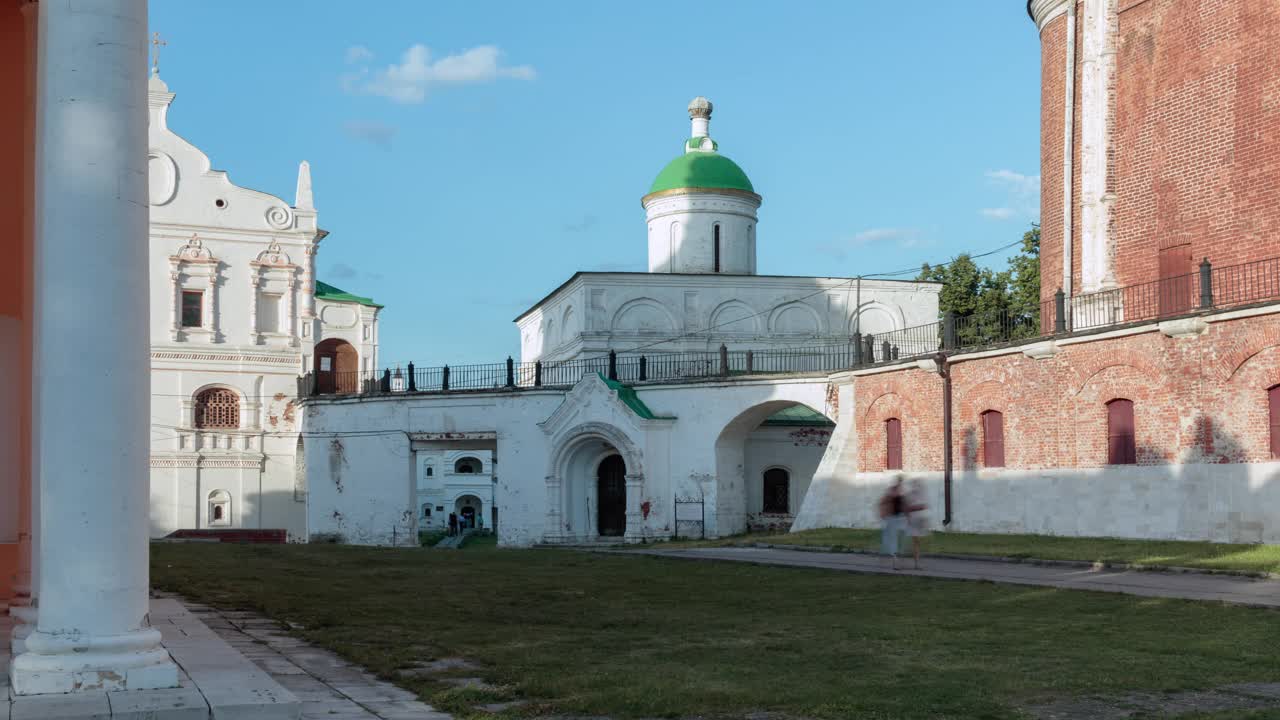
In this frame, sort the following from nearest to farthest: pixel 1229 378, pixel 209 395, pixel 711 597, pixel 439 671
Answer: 1. pixel 439 671
2. pixel 711 597
3. pixel 1229 378
4. pixel 209 395

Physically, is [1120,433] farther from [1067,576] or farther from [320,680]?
[320,680]

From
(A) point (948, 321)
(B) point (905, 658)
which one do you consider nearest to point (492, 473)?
(A) point (948, 321)

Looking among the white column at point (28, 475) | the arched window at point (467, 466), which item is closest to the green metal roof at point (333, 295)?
the arched window at point (467, 466)

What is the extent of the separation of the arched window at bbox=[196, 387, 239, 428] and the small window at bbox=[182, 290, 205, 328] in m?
2.22

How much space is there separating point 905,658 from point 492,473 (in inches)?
2483

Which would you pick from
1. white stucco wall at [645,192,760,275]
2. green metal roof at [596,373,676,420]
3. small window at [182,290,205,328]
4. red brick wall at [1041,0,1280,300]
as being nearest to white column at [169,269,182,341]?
small window at [182,290,205,328]

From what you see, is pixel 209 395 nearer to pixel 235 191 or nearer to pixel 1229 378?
pixel 235 191

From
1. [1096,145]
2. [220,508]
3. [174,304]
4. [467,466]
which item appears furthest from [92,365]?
[467,466]

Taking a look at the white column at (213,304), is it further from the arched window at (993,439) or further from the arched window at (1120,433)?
the arched window at (1120,433)

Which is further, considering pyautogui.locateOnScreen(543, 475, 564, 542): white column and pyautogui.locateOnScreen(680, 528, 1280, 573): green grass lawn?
pyautogui.locateOnScreen(543, 475, 564, 542): white column

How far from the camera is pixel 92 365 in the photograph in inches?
294

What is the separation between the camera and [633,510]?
1513 inches

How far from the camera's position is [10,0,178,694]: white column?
7.34 m

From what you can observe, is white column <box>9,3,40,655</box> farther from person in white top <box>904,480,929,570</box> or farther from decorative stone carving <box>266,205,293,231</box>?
decorative stone carving <box>266,205,293,231</box>
